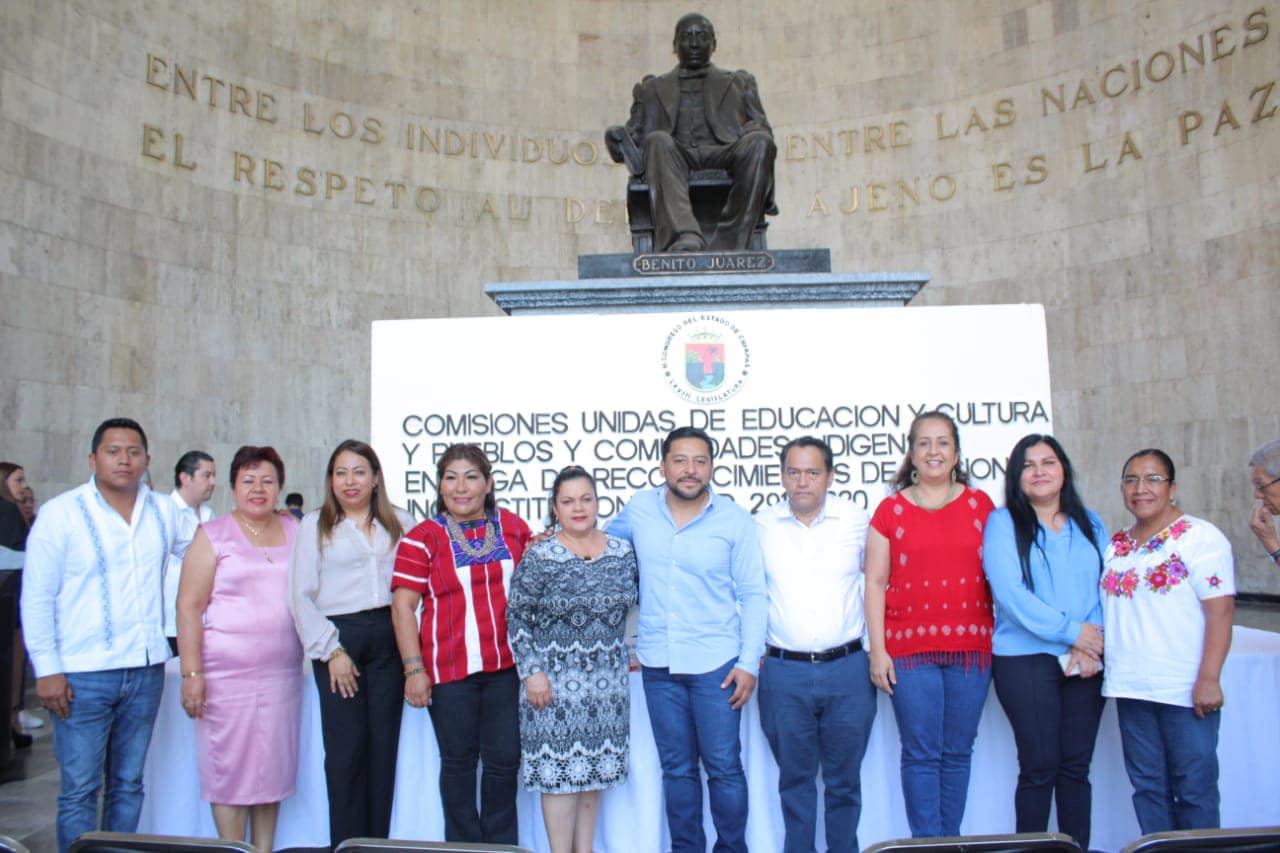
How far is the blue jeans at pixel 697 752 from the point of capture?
3.03m

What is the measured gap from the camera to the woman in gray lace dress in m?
3.00

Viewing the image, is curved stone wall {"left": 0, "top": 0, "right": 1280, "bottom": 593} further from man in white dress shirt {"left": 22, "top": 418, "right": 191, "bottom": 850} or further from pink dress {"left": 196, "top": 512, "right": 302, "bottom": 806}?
pink dress {"left": 196, "top": 512, "right": 302, "bottom": 806}

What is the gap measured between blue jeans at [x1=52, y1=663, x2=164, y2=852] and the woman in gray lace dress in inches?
47.8

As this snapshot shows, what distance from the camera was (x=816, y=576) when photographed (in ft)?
10.2

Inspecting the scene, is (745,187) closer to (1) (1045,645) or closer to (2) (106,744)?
(1) (1045,645)

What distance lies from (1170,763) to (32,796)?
4264 mm

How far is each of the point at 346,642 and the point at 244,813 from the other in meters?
0.70

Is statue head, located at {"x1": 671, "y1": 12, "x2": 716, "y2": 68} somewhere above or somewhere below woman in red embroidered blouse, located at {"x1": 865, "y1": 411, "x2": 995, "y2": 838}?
above

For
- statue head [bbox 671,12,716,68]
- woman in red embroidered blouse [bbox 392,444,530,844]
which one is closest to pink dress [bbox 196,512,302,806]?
woman in red embroidered blouse [bbox 392,444,530,844]

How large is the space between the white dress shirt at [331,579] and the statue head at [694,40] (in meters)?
4.40

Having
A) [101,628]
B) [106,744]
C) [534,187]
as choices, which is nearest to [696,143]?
[534,187]

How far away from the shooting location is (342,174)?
9.95m

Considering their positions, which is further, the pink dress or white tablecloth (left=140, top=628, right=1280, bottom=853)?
white tablecloth (left=140, top=628, right=1280, bottom=853)

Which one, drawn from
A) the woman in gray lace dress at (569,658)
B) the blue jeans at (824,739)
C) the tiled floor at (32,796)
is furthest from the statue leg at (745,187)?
the tiled floor at (32,796)
